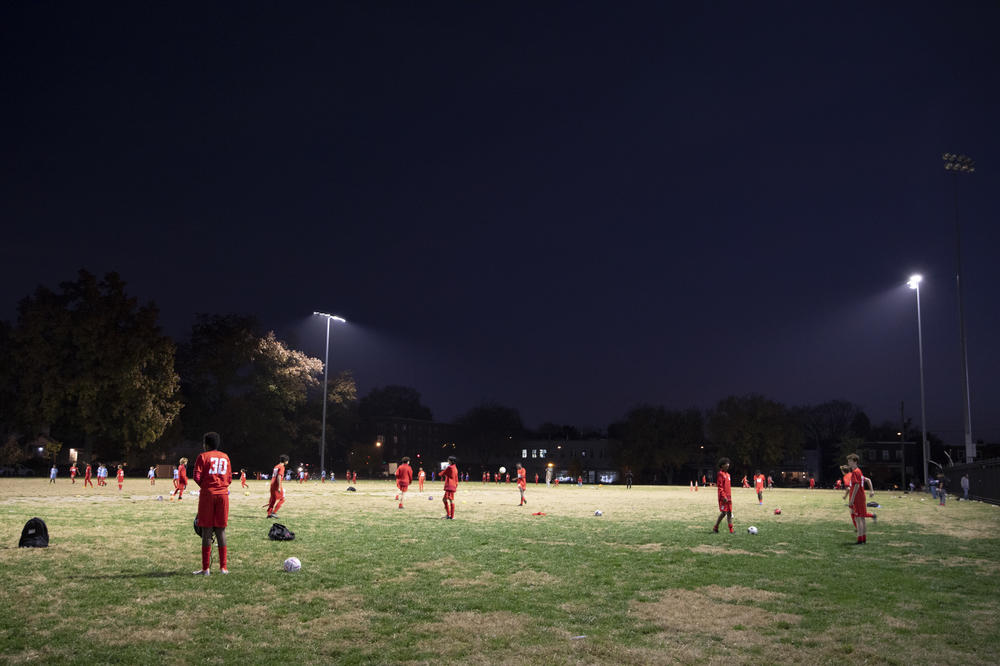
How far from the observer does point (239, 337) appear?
266 feet

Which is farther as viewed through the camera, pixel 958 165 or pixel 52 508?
pixel 958 165

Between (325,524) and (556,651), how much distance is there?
15.2 meters

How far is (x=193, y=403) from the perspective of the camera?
81000 mm

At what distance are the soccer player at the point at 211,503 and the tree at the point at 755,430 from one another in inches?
3922

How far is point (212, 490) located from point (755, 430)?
100454mm

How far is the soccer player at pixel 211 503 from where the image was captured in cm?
1193

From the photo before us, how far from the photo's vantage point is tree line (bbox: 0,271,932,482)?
61906 mm

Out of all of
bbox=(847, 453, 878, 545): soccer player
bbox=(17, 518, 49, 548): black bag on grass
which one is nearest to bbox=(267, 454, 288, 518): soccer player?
bbox=(17, 518, 49, 548): black bag on grass

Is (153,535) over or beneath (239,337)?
beneath

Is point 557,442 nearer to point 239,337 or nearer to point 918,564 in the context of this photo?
point 239,337

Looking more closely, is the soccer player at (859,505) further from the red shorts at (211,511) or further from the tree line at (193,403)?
the tree line at (193,403)

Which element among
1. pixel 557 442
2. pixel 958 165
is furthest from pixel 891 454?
pixel 958 165

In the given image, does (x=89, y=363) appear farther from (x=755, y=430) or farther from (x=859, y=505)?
(x=755, y=430)

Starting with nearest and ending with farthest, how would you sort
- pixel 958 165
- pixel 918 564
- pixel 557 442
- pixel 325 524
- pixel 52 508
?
pixel 918 564, pixel 325 524, pixel 52 508, pixel 958 165, pixel 557 442
